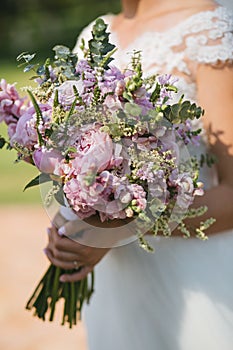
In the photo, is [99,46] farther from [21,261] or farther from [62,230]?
[21,261]

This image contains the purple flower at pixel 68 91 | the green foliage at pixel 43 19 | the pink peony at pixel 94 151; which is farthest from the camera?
the green foliage at pixel 43 19

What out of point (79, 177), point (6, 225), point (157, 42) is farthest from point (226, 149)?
point (6, 225)

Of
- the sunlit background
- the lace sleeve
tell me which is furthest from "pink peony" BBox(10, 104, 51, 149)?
the sunlit background

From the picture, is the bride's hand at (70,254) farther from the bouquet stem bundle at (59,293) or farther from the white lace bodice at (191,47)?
the white lace bodice at (191,47)

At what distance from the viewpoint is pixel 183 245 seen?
3.06m

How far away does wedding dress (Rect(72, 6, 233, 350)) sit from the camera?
2924mm

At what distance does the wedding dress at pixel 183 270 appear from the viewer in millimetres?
2924

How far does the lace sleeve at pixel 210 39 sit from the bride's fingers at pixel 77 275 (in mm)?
832

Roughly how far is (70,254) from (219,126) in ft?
2.24

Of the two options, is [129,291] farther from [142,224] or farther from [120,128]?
[120,128]

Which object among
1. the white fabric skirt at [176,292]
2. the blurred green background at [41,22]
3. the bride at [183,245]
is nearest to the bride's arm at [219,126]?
the bride at [183,245]

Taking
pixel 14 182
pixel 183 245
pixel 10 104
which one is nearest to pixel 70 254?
pixel 183 245

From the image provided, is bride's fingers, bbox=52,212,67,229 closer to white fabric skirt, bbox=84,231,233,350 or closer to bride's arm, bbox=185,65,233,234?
white fabric skirt, bbox=84,231,233,350

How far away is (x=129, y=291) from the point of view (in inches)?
128
